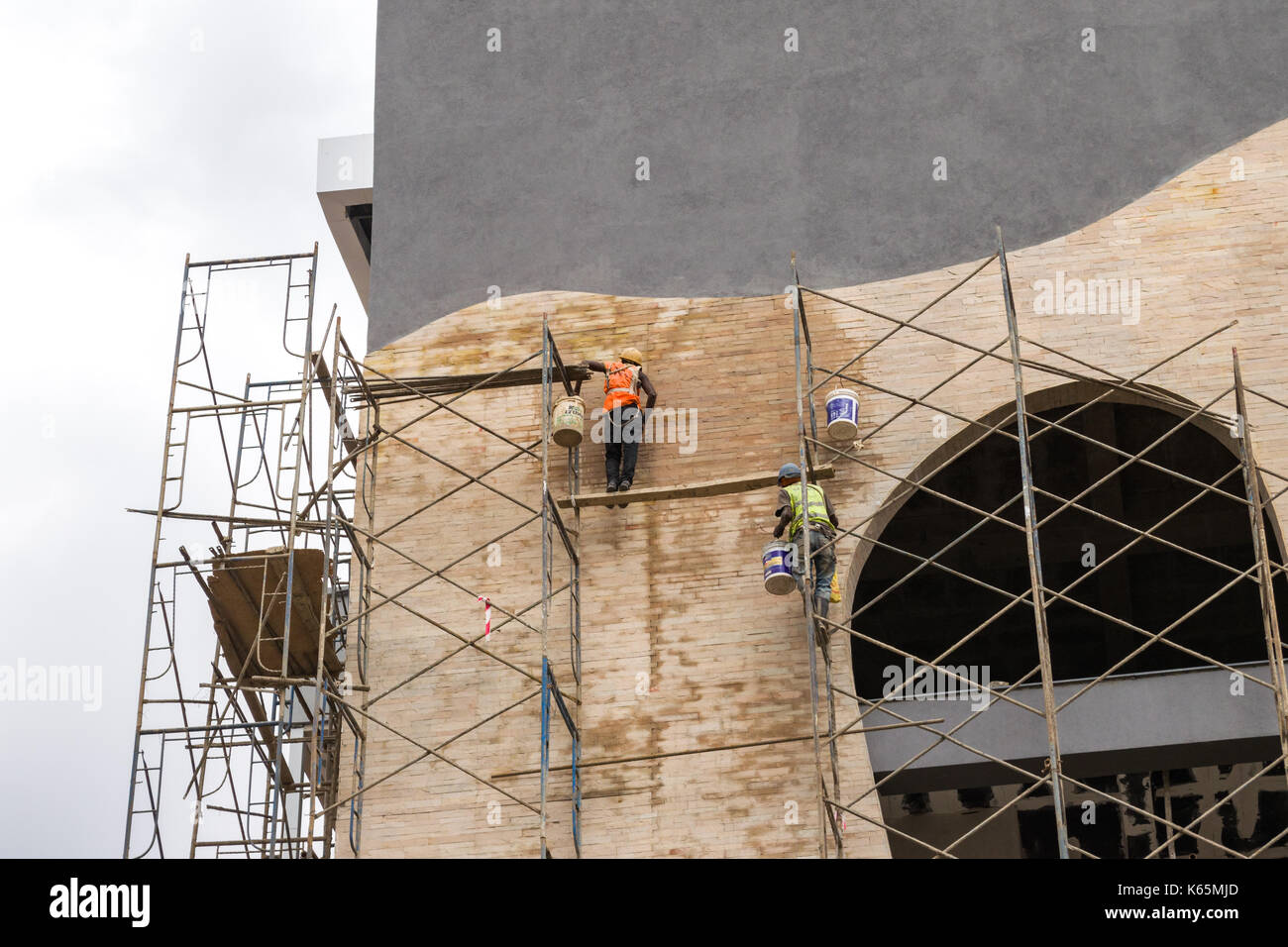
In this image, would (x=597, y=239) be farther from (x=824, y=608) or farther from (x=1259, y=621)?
(x=1259, y=621)

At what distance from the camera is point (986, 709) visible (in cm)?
1728

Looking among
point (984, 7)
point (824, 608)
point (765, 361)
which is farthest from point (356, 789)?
point (984, 7)

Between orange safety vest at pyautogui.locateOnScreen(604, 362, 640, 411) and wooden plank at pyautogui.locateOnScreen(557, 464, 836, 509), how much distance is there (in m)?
0.90

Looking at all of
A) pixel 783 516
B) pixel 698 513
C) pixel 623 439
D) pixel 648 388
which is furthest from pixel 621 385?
pixel 783 516

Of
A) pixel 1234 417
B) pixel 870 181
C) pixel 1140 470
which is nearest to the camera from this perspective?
pixel 1234 417

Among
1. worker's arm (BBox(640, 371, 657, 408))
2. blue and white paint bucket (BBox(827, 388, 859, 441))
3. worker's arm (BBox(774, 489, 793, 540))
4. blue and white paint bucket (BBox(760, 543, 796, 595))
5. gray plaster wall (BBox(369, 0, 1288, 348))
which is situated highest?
gray plaster wall (BBox(369, 0, 1288, 348))

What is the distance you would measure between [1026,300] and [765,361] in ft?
8.90

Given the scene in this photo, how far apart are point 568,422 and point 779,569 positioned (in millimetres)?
2852

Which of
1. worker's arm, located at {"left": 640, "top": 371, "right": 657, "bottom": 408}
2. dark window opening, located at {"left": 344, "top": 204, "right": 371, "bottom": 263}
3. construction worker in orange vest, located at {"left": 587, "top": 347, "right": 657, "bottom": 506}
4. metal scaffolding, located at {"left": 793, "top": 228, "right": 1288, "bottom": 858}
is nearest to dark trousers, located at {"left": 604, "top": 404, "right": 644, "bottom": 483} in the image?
construction worker in orange vest, located at {"left": 587, "top": 347, "right": 657, "bottom": 506}

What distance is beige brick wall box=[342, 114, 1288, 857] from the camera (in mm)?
16844

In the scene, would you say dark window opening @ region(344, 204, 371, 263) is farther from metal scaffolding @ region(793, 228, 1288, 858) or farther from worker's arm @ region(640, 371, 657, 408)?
metal scaffolding @ region(793, 228, 1288, 858)

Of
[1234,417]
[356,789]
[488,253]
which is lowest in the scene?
[356,789]

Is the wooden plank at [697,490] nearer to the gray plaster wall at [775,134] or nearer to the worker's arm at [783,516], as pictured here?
the worker's arm at [783,516]

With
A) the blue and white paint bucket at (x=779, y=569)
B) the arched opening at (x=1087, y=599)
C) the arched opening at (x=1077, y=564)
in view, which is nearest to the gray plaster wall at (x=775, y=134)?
the arched opening at (x=1087, y=599)
